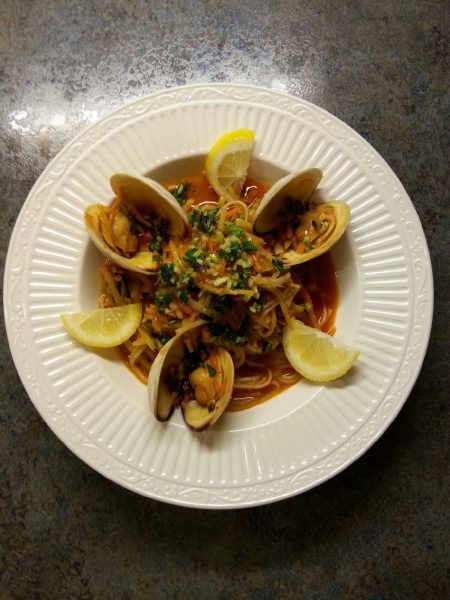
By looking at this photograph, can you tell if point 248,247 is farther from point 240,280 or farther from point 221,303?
point 221,303

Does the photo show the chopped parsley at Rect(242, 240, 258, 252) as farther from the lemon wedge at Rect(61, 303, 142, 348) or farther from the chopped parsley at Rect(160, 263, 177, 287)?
the lemon wedge at Rect(61, 303, 142, 348)

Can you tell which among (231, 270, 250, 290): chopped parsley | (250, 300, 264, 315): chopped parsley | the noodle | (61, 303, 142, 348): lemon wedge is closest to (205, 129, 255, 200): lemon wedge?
the noodle

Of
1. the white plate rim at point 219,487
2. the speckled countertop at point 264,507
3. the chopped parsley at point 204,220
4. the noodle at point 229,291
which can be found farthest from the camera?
the speckled countertop at point 264,507

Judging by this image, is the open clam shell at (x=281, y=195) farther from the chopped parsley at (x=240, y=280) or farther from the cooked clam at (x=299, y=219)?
the chopped parsley at (x=240, y=280)

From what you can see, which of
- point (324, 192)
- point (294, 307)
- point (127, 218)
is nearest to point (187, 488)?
point (294, 307)

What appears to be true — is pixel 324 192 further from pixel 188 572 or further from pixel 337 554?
pixel 188 572

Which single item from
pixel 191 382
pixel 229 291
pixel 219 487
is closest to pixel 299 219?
pixel 229 291

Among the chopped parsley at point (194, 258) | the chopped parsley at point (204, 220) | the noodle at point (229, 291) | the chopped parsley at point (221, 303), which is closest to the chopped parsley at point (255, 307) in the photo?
the noodle at point (229, 291)
